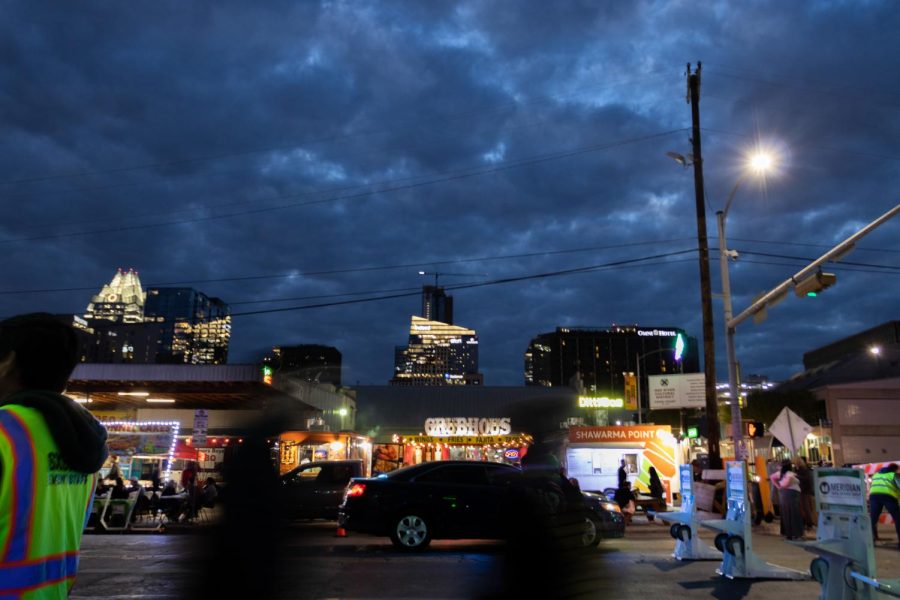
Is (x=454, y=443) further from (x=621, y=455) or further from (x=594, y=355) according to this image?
(x=594, y=355)

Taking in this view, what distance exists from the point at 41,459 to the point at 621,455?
26504 millimetres

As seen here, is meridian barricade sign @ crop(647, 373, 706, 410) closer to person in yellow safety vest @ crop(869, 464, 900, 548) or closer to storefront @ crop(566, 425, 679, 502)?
storefront @ crop(566, 425, 679, 502)

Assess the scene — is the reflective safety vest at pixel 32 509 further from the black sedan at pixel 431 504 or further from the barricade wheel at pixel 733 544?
the black sedan at pixel 431 504

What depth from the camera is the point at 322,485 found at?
19219 millimetres

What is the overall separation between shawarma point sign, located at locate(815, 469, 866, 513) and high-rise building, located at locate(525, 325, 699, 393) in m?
135

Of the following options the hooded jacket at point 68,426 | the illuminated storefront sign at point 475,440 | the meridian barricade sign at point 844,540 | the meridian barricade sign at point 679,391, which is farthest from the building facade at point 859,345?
the hooded jacket at point 68,426

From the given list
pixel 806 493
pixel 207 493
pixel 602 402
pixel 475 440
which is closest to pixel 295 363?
pixel 207 493

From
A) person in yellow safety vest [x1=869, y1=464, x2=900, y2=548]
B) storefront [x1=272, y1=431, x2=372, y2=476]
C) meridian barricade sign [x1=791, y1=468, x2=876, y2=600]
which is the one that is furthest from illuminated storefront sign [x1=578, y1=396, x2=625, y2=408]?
meridian barricade sign [x1=791, y1=468, x2=876, y2=600]

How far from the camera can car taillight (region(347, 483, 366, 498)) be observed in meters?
13.5

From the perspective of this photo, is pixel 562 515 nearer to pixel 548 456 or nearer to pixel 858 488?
pixel 548 456

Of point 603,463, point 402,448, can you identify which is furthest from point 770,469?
point 402,448

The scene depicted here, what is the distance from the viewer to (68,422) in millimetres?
2266

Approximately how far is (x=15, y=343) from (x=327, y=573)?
9.12m

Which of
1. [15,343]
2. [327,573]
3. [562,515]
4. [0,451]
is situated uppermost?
[15,343]
